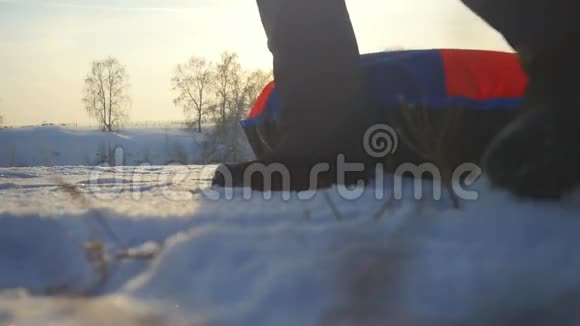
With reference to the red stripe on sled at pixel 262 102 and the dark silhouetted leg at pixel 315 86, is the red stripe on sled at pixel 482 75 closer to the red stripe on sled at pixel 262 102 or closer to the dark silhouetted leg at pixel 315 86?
the dark silhouetted leg at pixel 315 86

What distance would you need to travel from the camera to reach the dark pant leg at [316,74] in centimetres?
139

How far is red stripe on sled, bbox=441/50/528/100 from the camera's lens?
1.80 metres

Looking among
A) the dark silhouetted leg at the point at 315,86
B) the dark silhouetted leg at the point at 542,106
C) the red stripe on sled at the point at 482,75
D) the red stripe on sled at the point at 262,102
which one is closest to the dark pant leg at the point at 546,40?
the dark silhouetted leg at the point at 542,106

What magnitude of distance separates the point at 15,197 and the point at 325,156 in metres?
0.62

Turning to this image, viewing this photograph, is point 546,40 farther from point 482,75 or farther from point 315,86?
point 482,75

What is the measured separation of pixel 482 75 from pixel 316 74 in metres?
0.69

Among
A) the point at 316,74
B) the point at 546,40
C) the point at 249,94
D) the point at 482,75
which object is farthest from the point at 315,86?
the point at 249,94

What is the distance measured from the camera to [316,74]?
145cm

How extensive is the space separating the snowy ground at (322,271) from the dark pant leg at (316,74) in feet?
1.81

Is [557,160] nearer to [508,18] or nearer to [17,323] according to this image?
[508,18]

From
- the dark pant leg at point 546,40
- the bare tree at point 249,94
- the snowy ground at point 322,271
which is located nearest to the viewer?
the snowy ground at point 322,271

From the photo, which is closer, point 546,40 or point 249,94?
point 546,40

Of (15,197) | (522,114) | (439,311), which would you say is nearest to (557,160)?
(522,114)

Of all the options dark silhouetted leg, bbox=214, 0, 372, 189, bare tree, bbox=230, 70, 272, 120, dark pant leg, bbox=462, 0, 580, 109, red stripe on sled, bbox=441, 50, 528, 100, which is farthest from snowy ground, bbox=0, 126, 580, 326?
bare tree, bbox=230, 70, 272, 120
